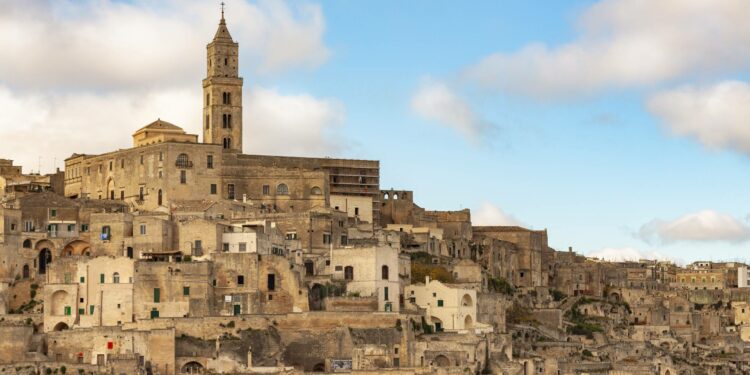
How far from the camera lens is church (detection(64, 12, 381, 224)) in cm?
8644

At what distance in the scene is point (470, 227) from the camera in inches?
3836

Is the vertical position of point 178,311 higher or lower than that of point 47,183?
lower

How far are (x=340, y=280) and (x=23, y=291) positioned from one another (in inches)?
584

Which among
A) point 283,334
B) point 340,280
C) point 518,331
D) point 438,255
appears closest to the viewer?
point 283,334

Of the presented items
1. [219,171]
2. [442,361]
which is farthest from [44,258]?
[442,361]

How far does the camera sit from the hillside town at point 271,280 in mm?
71375

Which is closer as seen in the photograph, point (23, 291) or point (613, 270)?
point (23, 291)

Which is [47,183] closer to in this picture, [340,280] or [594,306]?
[340,280]

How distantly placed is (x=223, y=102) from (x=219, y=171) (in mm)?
5233

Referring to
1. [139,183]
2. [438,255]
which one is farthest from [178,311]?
[438,255]

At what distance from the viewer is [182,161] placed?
8650 centimetres

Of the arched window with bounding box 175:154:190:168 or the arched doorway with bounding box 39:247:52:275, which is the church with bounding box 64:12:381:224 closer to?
the arched window with bounding box 175:154:190:168

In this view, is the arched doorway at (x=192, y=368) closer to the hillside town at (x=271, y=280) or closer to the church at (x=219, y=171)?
the hillside town at (x=271, y=280)

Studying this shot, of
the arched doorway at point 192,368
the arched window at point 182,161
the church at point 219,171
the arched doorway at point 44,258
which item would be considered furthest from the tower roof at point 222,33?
the arched doorway at point 192,368
